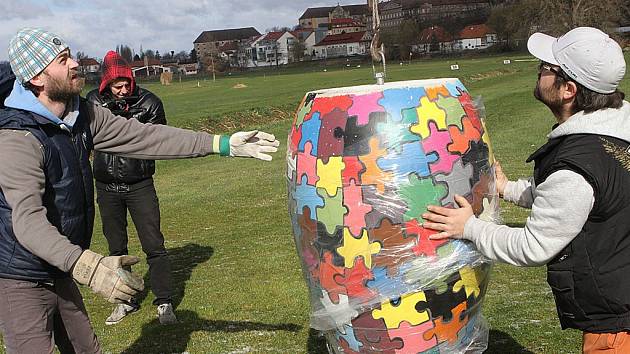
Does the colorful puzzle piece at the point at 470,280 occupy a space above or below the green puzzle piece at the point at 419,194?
below

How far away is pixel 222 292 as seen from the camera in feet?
25.4

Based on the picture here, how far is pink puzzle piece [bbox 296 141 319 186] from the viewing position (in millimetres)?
3906

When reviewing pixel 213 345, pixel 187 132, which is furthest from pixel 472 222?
pixel 213 345

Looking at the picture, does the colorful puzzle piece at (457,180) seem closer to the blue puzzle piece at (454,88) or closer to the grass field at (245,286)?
the blue puzzle piece at (454,88)

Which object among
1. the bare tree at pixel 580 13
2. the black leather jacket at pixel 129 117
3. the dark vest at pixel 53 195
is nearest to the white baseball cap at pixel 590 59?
the dark vest at pixel 53 195

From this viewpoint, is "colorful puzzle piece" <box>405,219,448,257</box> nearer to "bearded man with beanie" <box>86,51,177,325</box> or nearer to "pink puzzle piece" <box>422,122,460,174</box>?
"pink puzzle piece" <box>422,122,460,174</box>

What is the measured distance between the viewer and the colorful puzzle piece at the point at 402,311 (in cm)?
388

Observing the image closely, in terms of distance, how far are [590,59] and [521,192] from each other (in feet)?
Result: 3.46

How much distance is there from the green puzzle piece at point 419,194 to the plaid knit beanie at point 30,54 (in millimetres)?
2154

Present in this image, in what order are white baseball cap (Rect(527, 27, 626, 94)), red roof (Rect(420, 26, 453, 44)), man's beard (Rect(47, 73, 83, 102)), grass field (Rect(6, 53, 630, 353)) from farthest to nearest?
red roof (Rect(420, 26, 453, 44)), grass field (Rect(6, 53, 630, 353)), man's beard (Rect(47, 73, 83, 102)), white baseball cap (Rect(527, 27, 626, 94))

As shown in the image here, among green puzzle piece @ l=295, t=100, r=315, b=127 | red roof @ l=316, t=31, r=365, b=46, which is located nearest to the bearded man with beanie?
green puzzle piece @ l=295, t=100, r=315, b=127

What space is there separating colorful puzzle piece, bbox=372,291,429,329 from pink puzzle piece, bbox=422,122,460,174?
2.32 feet

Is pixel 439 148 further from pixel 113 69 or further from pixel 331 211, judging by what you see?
pixel 113 69

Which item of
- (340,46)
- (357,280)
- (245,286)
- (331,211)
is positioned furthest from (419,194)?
(340,46)
